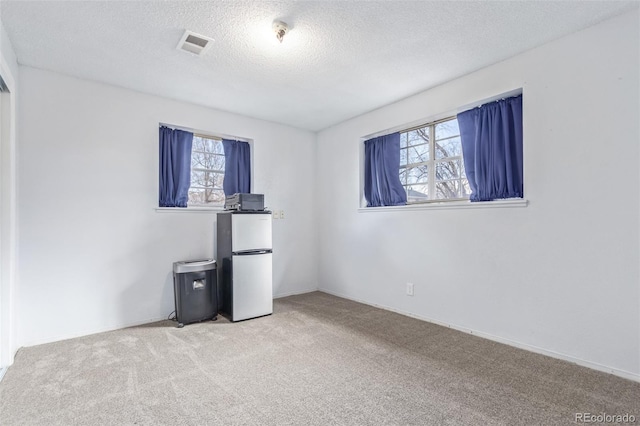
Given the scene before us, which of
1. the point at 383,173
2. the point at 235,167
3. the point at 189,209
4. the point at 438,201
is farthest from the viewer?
the point at 235,167

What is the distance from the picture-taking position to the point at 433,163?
3.48m

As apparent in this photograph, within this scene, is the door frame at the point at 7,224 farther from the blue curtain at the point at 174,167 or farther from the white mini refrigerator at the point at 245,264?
the white mini refrigerator at the point at 245,264

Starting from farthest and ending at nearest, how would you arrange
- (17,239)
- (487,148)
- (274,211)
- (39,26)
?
(274,211) < (487,148) < (17,239) < (39,26)

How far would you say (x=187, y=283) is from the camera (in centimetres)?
325

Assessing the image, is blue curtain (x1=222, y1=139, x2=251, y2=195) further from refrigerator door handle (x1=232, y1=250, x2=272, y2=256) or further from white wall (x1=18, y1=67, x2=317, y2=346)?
refrigerator door handle (x1=232, y1=250, x2=272, y2=256)

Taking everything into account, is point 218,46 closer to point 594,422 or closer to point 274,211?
point 274,211

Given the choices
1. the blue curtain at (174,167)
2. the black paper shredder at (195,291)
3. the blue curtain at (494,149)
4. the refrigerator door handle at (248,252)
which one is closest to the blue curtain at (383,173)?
Result: the blue curtain at (494,149)

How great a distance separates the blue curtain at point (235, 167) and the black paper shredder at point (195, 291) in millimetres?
1123

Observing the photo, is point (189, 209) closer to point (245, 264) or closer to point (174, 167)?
point (174, 167)

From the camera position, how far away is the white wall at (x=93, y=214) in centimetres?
282

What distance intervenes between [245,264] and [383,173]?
2009mm

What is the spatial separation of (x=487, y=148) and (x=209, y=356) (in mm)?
3058

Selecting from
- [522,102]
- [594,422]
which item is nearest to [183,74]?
[522,102]

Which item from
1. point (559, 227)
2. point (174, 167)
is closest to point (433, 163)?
point (559, 227)
